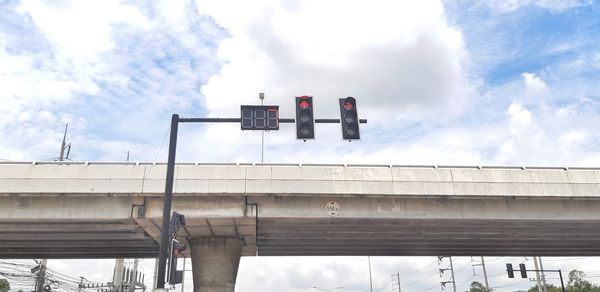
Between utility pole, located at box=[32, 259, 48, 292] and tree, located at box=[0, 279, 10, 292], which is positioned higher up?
tree, located at box=[0, 279, 10, 292]

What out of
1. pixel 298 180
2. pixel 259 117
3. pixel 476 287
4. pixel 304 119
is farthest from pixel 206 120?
pixel 476 287

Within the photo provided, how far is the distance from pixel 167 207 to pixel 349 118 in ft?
17.5

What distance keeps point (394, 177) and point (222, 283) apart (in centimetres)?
1036

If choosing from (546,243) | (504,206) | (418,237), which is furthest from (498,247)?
(504,206)

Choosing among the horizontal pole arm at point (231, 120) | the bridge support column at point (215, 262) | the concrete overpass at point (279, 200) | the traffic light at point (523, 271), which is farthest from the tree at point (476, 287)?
the horizontal pole arm at point (231, 120)

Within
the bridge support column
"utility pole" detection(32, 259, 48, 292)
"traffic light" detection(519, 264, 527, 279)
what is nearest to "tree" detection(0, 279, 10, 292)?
"utility pole" detection(32, 259, 48, 292)

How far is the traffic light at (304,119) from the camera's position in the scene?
12836mm

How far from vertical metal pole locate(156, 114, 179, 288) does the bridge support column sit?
13.1 meters

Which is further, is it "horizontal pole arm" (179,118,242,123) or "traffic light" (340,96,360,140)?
"horizontal pole arm" (179,118,242,123)

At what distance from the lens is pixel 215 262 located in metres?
26.2

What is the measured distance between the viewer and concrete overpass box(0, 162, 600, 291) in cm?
2212

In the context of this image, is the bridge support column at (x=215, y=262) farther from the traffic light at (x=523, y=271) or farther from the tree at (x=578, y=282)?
the tree at (x=578, y=282)

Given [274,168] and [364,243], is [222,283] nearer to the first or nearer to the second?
[274,168]

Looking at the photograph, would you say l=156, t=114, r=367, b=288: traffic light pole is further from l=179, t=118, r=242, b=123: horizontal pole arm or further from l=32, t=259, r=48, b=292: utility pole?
l=32, t=259, r=48, b=292: utility pole
